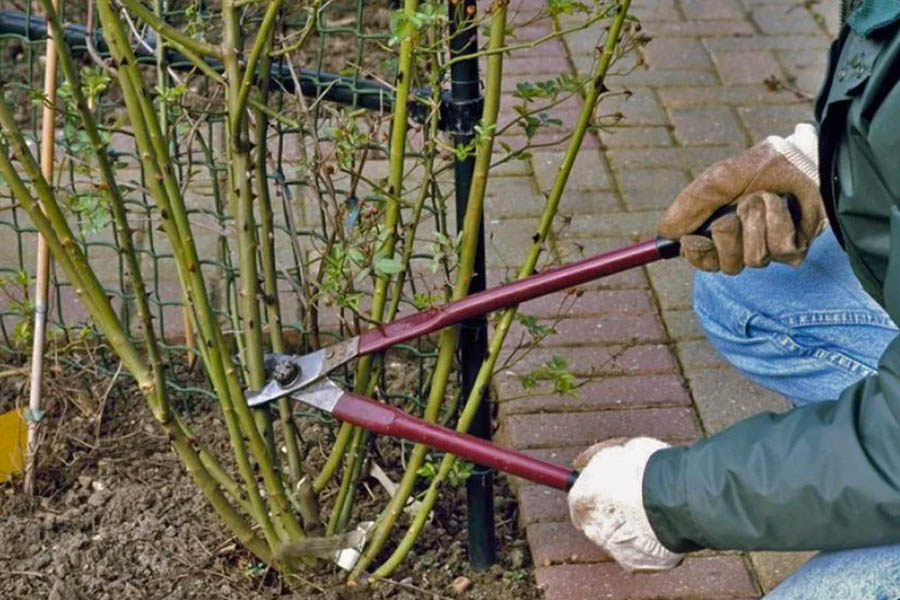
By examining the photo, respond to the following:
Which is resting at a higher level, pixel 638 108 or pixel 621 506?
pixel 621 506

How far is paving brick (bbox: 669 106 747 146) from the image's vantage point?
459 cm

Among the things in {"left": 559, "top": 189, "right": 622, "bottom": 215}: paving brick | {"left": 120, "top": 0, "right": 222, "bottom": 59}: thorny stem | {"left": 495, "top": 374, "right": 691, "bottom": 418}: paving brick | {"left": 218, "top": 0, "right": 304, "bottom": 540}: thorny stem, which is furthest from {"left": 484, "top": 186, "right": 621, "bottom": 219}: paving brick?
{"left": 120, "top": 0, "right": 222, "bottom": 59}: thorny stem

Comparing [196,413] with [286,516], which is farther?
[196,413]

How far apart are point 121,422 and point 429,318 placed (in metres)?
1.20

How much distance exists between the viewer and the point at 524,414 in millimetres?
3318

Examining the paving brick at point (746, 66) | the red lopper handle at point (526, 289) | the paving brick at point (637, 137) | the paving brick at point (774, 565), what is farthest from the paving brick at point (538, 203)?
the red lopper handle at point (526, 289)

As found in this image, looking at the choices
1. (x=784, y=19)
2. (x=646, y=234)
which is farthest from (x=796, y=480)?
(x=784, y=19)

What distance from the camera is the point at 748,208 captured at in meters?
2.49

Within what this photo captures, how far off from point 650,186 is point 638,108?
1.72 feet

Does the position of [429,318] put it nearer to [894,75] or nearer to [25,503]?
[894,75]

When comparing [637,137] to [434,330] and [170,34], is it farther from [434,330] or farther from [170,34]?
[170,34]

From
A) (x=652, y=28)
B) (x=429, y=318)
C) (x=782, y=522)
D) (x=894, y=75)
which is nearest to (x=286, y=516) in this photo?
(x=429, y=318)

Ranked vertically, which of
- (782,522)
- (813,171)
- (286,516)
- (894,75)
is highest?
(894,75)

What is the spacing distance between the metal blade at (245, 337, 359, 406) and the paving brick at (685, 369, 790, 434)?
1.07m
